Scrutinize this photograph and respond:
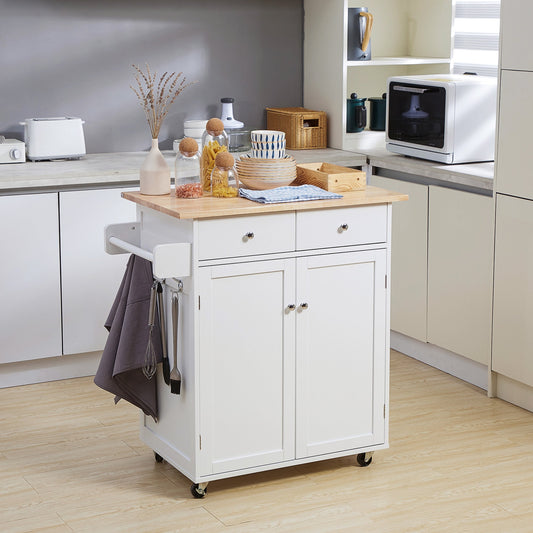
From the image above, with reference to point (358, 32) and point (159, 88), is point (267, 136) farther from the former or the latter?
point (358, 32)

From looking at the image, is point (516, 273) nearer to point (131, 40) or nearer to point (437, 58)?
point (437, 58)

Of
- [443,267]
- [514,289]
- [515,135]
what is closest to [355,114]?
[443,267]

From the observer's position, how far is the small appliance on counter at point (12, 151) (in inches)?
160

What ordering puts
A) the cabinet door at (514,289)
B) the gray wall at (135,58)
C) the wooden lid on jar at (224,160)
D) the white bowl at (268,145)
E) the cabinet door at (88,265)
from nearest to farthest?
the wooden lid on jar at (224,160)
the white bowl at (268,145)
the cabinet door at (514,289)
the cabinet door at (88,265)
the gray wall at (135,58)

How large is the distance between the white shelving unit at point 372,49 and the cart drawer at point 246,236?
183cm

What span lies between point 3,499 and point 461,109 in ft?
7.58

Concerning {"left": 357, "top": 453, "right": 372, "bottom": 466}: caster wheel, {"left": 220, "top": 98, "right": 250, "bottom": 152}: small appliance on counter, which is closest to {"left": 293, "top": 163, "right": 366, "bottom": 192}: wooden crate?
{"left": 357, "top": 453, "right": 372, "bottom": 466}: caster wheel

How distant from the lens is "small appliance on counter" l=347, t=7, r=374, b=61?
4547mm

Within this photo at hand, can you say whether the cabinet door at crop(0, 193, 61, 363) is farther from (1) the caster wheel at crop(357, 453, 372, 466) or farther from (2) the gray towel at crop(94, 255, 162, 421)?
(1) the caster wheel at crop(357, 453, 372, 466)

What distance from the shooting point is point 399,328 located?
4.41 metres

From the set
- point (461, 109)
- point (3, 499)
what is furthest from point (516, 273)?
point (3, 499)

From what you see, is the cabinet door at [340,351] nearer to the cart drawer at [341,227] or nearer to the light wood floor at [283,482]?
the cart drawer at [341,227]

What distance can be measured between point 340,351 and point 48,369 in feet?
5.06

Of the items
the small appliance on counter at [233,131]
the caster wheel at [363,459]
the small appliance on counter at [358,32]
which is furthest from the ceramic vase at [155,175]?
the small appliance on counter at [358,32]
